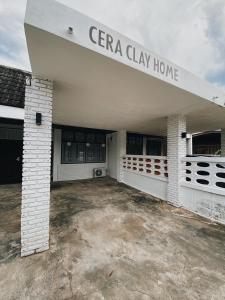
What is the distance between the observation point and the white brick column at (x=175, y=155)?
14.5 feet

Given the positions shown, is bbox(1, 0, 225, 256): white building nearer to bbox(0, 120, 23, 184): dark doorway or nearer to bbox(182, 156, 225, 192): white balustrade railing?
bbox(182, 156, 225, 192): white balustrade railing

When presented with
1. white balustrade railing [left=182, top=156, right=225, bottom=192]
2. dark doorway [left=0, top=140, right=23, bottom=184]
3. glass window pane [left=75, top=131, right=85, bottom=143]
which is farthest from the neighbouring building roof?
white balustrade railing [left=182, top=156, right=225, bottom=192]

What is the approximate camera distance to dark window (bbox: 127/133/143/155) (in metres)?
9.14

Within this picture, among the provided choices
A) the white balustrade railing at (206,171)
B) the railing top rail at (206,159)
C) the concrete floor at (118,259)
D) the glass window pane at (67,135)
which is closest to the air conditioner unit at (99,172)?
the glass window pane at (67,135)

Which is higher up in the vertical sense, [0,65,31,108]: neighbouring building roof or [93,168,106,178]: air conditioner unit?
[0,65,31,108]: neighbouring building roof

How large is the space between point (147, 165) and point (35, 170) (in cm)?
453

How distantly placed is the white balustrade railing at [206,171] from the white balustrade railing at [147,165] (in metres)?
0.71

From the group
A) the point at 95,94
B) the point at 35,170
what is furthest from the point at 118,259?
the point at 95,94

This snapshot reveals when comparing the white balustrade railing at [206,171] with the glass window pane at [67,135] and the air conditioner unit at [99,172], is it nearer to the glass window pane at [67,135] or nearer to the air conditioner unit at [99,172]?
the air conditioner unit at [99,172]

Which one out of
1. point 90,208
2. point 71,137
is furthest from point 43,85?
point 71,137

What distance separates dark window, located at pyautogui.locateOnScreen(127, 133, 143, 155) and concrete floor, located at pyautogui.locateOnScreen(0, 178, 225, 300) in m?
5.61

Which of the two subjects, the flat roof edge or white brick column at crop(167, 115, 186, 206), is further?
white brick column at crop(167, 115, 186, 206)

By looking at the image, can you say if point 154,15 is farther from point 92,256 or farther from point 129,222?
point 92,256

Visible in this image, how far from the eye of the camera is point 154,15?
381cm
